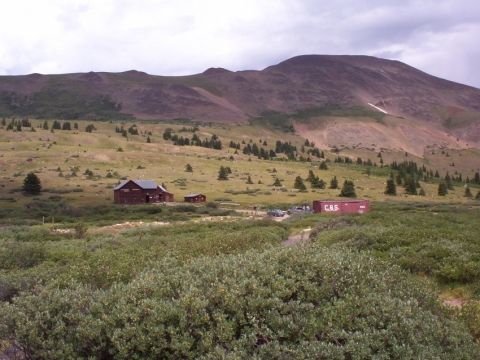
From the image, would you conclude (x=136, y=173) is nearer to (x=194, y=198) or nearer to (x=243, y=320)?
(x=194, y=198)

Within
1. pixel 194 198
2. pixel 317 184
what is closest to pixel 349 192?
pixel 317 184

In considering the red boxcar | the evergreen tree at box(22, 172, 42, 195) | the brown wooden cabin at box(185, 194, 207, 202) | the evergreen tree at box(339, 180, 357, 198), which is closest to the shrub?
the red boxcar

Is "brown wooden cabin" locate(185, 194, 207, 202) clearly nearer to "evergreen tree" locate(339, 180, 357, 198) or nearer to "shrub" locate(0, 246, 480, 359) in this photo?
"evergreen tree" locate(339, 180, 357, 198)

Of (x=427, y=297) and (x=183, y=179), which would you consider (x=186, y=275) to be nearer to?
(x=427, y=297)

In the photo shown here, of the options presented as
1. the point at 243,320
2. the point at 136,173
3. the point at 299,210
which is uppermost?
the point at 243,320

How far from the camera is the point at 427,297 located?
8969mm

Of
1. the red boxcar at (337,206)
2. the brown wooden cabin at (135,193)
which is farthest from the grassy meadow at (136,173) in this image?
the red boxcar at (337,206)

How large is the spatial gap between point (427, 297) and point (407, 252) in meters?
6.79

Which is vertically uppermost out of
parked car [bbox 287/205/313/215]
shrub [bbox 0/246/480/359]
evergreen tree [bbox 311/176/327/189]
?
shrub [bbox 0/246/480/359]

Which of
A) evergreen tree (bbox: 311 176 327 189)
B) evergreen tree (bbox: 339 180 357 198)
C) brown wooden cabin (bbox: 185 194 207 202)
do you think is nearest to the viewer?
brown wooden cabin (bbox: 185 194 207 202)

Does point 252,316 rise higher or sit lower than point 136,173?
higher

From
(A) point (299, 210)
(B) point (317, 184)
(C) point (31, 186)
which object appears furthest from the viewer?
(B) point (317, 184)

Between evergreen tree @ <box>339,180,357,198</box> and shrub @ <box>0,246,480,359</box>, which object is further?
evergreen tree @ <box>339,180,357,198</box>

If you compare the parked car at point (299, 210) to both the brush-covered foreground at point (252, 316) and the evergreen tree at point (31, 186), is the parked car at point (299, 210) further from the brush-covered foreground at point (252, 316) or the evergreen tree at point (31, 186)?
the brush-covered foreground at point (252, 316)
